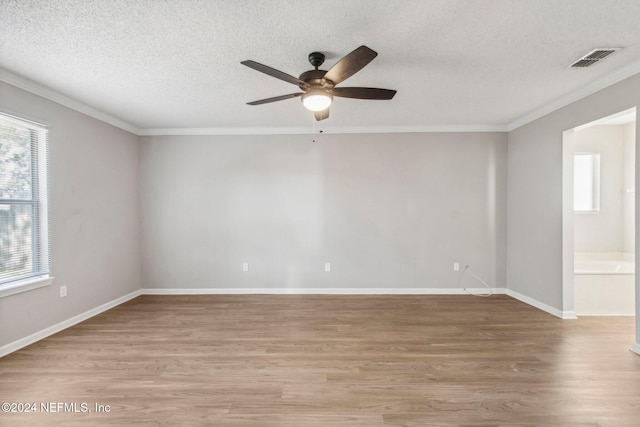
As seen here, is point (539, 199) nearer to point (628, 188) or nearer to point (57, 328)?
point (628, 188)

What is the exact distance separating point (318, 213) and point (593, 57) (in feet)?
10.9

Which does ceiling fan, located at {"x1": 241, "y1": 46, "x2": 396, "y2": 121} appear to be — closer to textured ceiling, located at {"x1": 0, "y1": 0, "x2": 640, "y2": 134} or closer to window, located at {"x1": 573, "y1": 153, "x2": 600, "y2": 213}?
textured ceiling, located at {"x1": 0, "y1": 0, "x2": 640, "y2": 134}

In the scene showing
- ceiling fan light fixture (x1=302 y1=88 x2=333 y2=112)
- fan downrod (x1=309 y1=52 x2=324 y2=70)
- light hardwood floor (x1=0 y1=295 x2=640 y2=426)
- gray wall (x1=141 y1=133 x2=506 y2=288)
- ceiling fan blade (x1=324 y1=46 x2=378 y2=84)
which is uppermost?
fan downrod (x1=309 y1=52 x2=324 y2=70)

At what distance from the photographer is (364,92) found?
7.66 ft

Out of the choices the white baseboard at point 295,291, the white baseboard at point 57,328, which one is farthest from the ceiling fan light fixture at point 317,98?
the white baseboard at point 57,328

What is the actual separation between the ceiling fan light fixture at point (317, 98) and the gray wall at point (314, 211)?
212 cm

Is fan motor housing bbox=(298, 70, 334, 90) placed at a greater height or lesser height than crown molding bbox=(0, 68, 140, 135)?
lesser

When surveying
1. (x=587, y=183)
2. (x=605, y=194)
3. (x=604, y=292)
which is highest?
(x=587, y=183)

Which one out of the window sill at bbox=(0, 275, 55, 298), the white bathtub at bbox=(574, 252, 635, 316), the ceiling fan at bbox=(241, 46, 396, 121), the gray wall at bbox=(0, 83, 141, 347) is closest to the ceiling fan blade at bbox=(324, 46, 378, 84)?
the ceiling fan at bbox=(241, 46, 396, 121)

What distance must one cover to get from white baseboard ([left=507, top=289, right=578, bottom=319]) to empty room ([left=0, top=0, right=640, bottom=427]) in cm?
4

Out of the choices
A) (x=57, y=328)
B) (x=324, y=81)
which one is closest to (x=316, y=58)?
(x=324, y=81)

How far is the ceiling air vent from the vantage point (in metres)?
2.25

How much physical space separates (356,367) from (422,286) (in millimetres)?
2456

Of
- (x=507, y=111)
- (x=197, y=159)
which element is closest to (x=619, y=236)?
(x=507, y=111)
